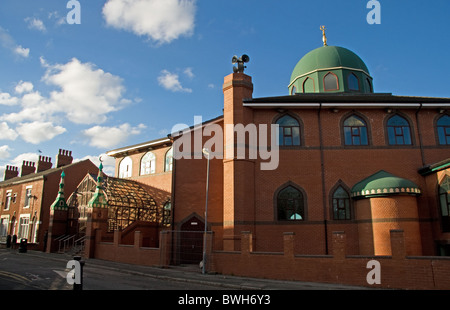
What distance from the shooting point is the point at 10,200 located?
34062 millimetres

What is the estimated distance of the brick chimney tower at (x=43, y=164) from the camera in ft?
120

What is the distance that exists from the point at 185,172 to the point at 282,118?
6.11 meters

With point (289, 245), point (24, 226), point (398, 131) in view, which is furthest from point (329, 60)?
point (24, 226)

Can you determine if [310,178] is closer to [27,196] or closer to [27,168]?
[27,196]

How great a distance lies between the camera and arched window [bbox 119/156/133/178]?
27.7 metres

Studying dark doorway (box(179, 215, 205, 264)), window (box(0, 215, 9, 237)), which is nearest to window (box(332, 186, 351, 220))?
dark doorway (box(179, 215, 205, 264))

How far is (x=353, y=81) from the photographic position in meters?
24.1

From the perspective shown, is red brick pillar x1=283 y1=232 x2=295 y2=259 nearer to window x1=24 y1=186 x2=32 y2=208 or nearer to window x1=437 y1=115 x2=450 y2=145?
window x1=437 y1=115 x2=450 y2=145

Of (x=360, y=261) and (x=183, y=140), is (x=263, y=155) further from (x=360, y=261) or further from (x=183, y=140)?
(x=360, y=261)

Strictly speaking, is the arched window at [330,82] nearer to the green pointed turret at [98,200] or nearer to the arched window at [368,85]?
the arched window at [368,85]

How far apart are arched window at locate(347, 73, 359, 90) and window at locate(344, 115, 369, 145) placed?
6179 millimetres

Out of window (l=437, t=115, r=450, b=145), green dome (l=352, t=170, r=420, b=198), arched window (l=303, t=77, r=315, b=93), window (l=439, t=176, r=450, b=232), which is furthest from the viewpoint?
arched window (l=303, t=77, r=315, b=93)

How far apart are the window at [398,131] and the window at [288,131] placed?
4904 mm
